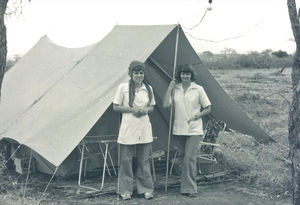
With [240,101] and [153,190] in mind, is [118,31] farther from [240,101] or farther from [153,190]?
[240,101]

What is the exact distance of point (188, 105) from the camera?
5184 millimetres

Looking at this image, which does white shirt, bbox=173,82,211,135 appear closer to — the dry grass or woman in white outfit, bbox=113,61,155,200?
woman in white outfit, bbox=113,61,155,200

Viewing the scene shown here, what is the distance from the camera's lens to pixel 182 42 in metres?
5.68

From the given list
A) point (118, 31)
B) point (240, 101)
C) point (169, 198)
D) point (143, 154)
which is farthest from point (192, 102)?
point (240, 101)

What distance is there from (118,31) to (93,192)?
2.57m

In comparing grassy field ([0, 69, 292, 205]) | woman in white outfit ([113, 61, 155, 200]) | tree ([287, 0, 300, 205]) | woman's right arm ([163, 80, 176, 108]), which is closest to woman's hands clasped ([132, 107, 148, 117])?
woman in white outfit ([113, 61, 155, 200])

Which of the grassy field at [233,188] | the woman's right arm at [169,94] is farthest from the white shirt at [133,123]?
the grassy field at [233,188]

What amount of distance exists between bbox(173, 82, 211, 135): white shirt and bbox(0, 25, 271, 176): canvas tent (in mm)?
684

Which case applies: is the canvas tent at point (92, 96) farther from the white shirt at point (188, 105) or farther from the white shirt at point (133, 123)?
the white shirt at point (188, 105)

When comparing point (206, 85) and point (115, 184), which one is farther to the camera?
A: point (206, 85)

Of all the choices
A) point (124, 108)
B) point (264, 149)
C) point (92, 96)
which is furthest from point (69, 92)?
point (264, 149)

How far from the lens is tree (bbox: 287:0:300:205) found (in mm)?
4512

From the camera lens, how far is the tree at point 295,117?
4512 mm

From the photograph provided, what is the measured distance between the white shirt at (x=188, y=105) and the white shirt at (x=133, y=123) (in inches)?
15.7
